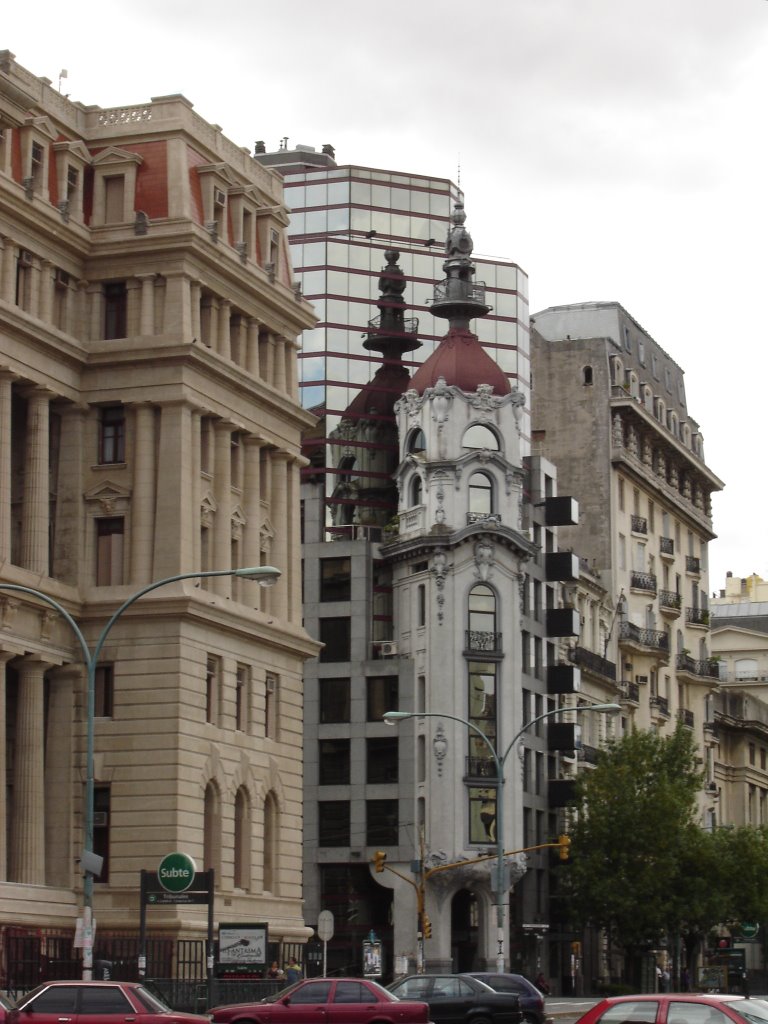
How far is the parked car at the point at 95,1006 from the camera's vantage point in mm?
37062

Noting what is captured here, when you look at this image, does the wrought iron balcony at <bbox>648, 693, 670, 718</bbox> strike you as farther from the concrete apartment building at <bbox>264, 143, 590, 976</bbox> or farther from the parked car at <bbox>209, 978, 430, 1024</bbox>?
the parked car at <bbox>209, 978, 430, 1024</bbox>

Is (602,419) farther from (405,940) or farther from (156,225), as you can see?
(156,225)

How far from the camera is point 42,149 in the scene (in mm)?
68250

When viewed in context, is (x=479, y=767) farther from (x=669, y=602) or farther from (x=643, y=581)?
(x=669, y=602)

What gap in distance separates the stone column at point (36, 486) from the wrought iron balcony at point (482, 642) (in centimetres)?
3076

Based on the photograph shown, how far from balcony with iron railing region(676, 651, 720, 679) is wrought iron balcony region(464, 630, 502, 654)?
122 feet

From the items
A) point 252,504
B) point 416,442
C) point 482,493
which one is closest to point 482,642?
point 482,493

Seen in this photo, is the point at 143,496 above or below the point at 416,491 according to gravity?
below

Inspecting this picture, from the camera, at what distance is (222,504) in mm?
71000

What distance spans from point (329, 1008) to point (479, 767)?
4910 centimetres

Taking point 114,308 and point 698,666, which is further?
point 698,666

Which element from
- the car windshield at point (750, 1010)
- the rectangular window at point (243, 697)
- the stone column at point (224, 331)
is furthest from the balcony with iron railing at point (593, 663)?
the car windshield at point (750, 1010)

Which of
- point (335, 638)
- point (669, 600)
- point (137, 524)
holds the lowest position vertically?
point (335, 638)

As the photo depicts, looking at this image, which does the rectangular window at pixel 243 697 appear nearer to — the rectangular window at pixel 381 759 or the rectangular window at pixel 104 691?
the rectangular window at pixel 104 691
